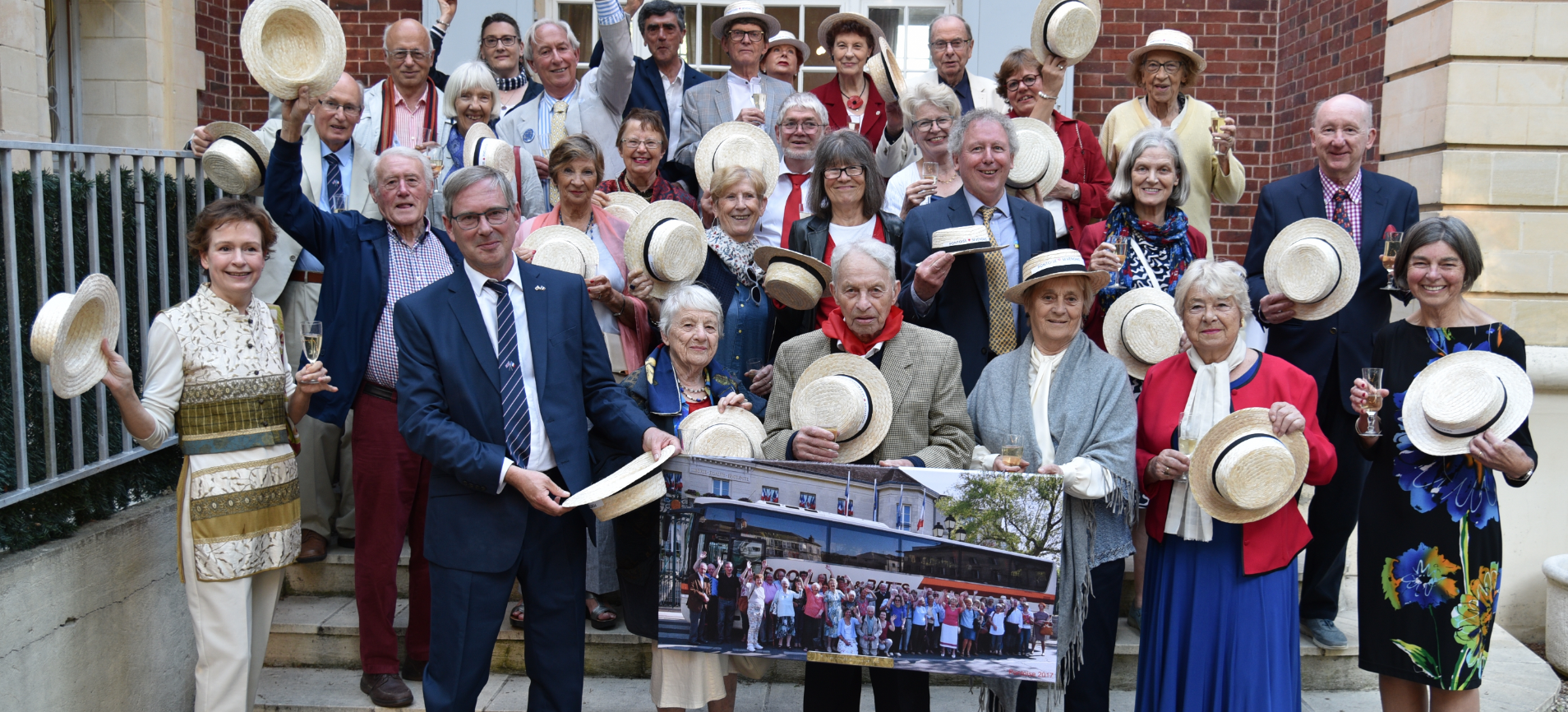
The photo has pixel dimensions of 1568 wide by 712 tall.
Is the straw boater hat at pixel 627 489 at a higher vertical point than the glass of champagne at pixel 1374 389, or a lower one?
lower

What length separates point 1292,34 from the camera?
26.9 ft

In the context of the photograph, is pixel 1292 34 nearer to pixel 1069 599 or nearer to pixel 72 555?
pixel 1069 599

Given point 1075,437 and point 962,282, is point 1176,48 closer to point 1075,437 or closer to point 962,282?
point 962,282

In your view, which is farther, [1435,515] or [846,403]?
[1435,515]

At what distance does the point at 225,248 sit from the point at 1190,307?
325 centimetres

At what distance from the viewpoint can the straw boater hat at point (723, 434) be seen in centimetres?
353

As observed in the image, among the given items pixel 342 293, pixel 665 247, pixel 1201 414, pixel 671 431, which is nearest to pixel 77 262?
pixel 342 293

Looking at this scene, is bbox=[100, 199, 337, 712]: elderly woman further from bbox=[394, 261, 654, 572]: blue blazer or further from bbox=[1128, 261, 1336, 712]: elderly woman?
bbox=[1128, 261, 1336, 712]: elderly woman

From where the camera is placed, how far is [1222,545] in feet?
12.0

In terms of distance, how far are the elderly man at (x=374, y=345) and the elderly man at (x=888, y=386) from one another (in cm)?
153

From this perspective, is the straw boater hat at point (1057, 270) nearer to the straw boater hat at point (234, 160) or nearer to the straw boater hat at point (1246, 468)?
the straw boater hat at point (1246, 468)

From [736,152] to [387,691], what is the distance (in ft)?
9.05

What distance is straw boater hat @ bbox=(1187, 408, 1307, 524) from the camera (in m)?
3.40

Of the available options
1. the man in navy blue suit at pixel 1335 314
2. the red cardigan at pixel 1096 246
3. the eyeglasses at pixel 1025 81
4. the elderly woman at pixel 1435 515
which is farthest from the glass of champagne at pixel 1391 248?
the eyeglasses at pixel 1025 81
